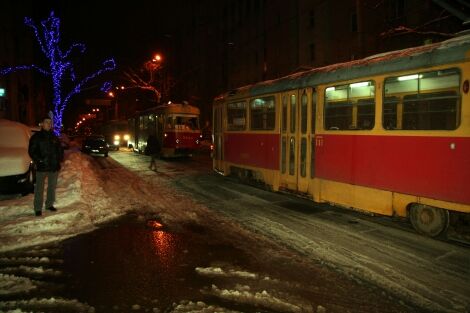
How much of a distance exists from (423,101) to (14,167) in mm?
9316

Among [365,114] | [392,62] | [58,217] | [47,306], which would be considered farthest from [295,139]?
[47,306]

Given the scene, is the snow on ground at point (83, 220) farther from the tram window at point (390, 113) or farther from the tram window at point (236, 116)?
the tram window at point (390, 113)

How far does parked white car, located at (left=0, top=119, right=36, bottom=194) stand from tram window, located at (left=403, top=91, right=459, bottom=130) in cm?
898

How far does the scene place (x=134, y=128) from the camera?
35375mm

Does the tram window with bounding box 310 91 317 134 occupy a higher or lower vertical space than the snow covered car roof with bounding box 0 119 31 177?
higher

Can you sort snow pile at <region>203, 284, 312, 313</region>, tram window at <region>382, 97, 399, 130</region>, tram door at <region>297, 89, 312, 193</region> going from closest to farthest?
1. snow pile at <region>203, 284, 312, 313</region>
2. tram window at <region>382, 97, 399, 130</region>
3. tram door at <region>297, 89, 312, 193</region>

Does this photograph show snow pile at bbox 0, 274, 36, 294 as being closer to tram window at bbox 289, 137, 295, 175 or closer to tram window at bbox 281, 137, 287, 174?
tram window at bbox 289, 137, 295, 175

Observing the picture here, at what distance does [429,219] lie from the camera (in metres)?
7.38

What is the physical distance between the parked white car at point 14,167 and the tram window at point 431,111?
8978 millimetres

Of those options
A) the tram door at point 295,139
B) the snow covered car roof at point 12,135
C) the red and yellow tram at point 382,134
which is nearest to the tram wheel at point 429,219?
the red and yellow tram at point 382,134

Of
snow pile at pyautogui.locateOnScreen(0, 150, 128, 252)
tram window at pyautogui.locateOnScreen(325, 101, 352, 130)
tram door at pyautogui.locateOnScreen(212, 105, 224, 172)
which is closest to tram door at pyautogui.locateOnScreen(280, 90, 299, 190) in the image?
tram window at pyautogui.locateOnScreen(325, 101, 352, 130)

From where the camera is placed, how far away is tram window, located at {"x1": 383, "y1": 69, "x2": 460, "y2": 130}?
268 inches

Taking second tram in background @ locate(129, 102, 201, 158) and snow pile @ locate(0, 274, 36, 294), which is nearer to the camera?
snow pile @ locate(0, 274, 36, 294)

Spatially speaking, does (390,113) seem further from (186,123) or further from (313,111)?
(186,123)
